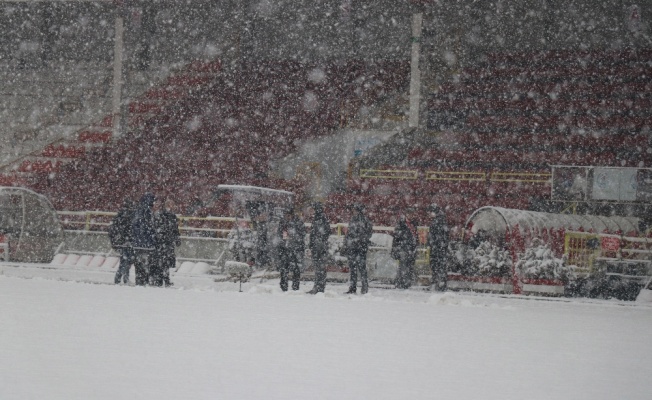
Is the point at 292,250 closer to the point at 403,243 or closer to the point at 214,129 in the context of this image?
the point at 403,243

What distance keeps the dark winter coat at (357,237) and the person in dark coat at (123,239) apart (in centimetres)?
371

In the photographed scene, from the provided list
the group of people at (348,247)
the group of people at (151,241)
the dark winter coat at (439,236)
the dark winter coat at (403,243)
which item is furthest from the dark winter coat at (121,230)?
the dark winter coat at (439,236)

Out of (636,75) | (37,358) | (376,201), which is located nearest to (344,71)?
(376,201)

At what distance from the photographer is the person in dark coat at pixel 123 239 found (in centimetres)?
1542

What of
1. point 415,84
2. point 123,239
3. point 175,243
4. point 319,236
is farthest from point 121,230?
point 415,84

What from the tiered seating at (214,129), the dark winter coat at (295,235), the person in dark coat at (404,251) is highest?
the tiered seating at (214,129)

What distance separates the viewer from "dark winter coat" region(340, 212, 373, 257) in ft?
50.0

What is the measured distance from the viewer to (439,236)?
1717 cm

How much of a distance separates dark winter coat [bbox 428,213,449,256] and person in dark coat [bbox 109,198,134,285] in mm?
5645

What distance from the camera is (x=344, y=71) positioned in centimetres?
3017

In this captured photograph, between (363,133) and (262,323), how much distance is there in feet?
65.2

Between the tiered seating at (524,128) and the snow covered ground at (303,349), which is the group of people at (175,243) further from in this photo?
the tiered seating at (524,128)

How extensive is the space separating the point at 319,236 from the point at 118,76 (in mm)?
15289

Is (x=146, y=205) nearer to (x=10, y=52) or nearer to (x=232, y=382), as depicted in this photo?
(x=232, y=382)
